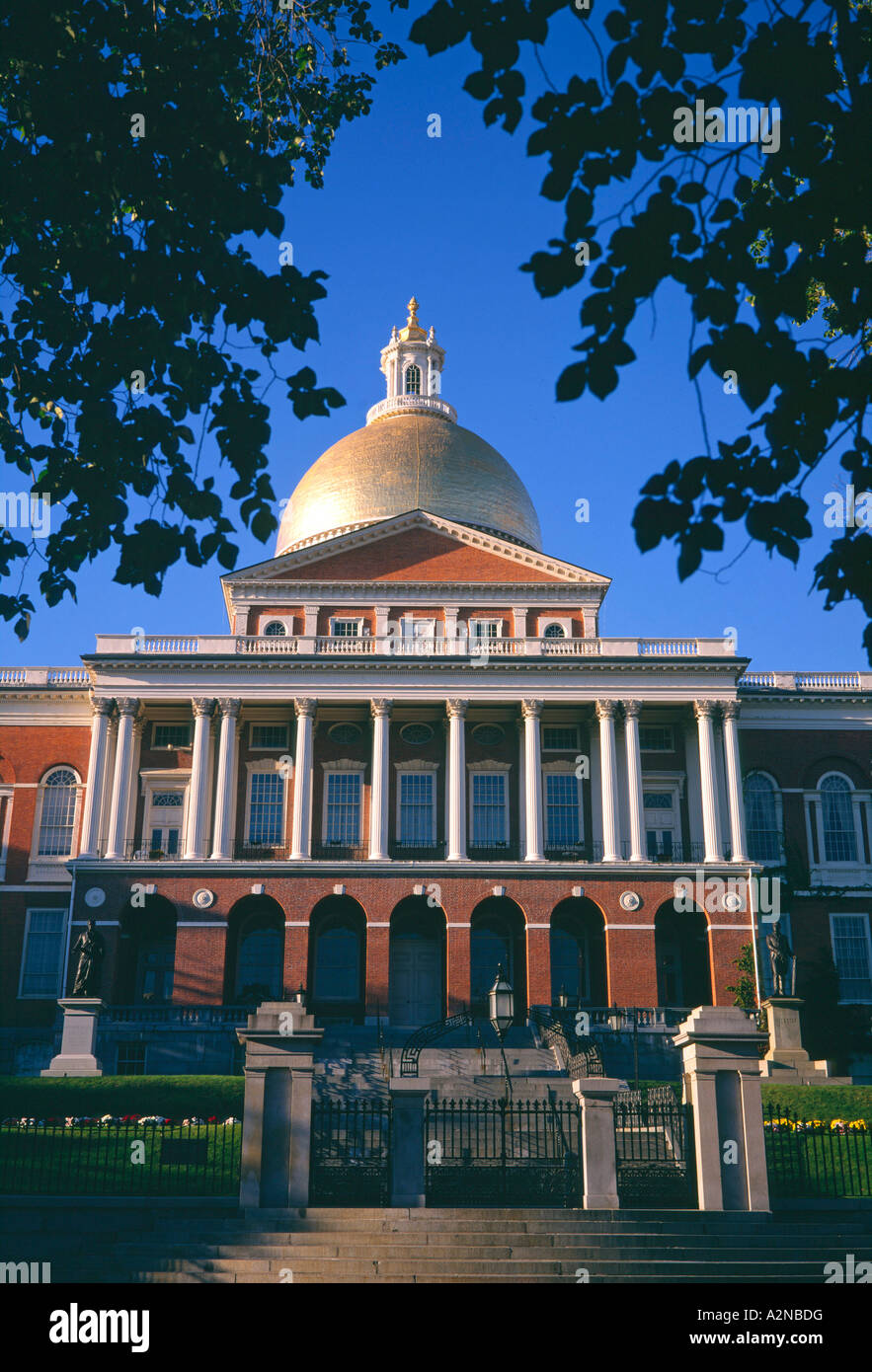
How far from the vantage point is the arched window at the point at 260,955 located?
154 feet

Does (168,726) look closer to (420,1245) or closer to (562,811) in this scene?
(562,811)

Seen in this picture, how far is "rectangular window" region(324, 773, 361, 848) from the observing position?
48.4 meters

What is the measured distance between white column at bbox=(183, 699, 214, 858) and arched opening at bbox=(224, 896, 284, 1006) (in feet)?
8.43

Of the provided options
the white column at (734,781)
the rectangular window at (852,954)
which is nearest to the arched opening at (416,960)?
the white column at (734,781)

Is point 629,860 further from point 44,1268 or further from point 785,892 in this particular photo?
point 44,1268

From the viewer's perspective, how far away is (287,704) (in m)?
48.8

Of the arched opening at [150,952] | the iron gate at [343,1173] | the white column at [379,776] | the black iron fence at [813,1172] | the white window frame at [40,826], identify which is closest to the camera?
the iron gate at [343,1173]

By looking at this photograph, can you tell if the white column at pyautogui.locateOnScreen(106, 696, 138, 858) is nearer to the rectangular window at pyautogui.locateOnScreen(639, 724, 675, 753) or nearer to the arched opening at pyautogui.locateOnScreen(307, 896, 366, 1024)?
the arched opening at pyautogui.locateOnScreen(307, 896, 366, 1024)

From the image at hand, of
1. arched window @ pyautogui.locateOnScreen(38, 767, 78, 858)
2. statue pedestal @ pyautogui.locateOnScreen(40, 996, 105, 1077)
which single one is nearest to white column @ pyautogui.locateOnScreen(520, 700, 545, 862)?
statue pedestal @ pyautogui.locateOnScreen(40, 996, 105, 1077)

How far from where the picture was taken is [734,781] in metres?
47.4

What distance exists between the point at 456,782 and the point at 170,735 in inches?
396

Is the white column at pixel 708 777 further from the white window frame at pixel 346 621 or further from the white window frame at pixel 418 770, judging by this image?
the white window frame at pixel 346 621

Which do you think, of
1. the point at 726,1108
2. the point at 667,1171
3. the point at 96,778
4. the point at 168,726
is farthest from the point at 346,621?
the point at 726,1108

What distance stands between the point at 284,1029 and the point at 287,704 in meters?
29.5
